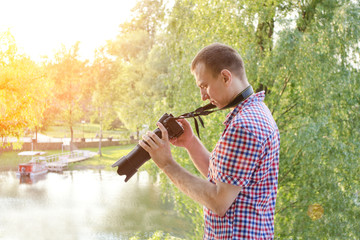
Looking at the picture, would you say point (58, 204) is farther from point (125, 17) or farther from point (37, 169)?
point (125, 17)

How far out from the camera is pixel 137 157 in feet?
2.42

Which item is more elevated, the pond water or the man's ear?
the man's ear

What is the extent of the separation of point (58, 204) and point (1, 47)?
15.0 feet

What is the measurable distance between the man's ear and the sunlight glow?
1044cm

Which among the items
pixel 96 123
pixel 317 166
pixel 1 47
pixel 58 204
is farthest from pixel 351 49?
pixel 96 123

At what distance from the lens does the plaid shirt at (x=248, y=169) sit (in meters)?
0.58

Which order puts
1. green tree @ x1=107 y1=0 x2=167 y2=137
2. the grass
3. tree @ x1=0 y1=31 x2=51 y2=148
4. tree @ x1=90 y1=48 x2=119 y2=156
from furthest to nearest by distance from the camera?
1. the grass
2. tree @ x1=90 y1=48 x2=119 y2=156
3. green tree @ x1=107 y1=0 x2=167 y2=137
4. tree @ x1=0 y1=31 x2=51 y2=148

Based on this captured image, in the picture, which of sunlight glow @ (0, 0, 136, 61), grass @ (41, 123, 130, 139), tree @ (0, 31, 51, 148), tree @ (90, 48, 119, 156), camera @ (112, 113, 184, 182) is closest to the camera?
camera @ (112, 113, 184, 182)

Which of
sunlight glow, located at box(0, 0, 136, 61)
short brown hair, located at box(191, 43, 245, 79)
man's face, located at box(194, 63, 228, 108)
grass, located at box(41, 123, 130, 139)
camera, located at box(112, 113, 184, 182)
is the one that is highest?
sunlight glow, located at box(0, 0, 136, 61)

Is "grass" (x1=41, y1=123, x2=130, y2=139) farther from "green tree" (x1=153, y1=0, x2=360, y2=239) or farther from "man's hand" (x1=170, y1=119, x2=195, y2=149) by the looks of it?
"man's hand" (x1=170, y1=119, x2=195, y2=149)

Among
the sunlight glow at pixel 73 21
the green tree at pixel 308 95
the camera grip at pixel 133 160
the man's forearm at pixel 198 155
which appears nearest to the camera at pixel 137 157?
the camera grip at pixel 133 160

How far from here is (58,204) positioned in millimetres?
8977

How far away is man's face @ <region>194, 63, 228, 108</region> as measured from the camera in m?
0.66

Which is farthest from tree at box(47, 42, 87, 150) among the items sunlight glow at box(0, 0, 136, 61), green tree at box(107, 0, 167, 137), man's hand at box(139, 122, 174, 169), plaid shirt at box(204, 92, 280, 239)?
plaid shirt at box(204, 92, 280, 239)
